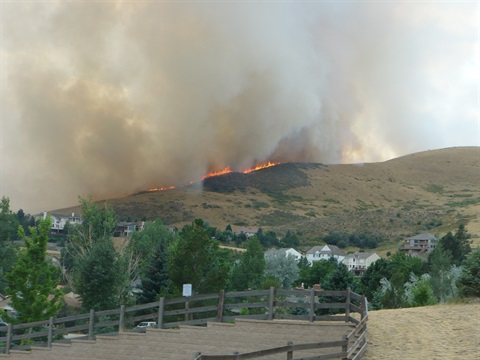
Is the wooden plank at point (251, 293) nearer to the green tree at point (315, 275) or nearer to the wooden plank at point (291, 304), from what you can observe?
the wooden plank at point (291, 304)

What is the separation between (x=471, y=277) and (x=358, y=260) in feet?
365

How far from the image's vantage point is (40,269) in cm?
3472

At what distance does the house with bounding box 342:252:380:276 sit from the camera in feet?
433

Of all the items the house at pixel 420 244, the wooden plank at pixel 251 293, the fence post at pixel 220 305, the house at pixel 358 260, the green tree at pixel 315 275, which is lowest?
the fence post at pixel 220 305

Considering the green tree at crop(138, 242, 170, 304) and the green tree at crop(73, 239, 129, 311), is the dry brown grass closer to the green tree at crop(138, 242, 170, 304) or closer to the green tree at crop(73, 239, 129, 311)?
the green tree at crop(73, 239, 129, 311)

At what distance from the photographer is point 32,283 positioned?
3456 cm

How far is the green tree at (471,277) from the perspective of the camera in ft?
84.0

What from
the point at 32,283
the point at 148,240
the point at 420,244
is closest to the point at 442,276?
the point at 32,283

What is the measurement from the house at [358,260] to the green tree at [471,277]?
106228 mm

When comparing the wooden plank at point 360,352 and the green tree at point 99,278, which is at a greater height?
the green tree at point 99,278

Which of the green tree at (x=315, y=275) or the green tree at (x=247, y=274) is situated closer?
the green tree at (x=247, y=274)

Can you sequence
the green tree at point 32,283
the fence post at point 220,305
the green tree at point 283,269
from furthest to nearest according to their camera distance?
the green tree at point 283,269 < the green tree at point 32,283 < the fence post at point 220,305

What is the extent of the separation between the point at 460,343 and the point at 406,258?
281ft

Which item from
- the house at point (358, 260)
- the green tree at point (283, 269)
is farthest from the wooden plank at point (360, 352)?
the house at point (358, 260)
